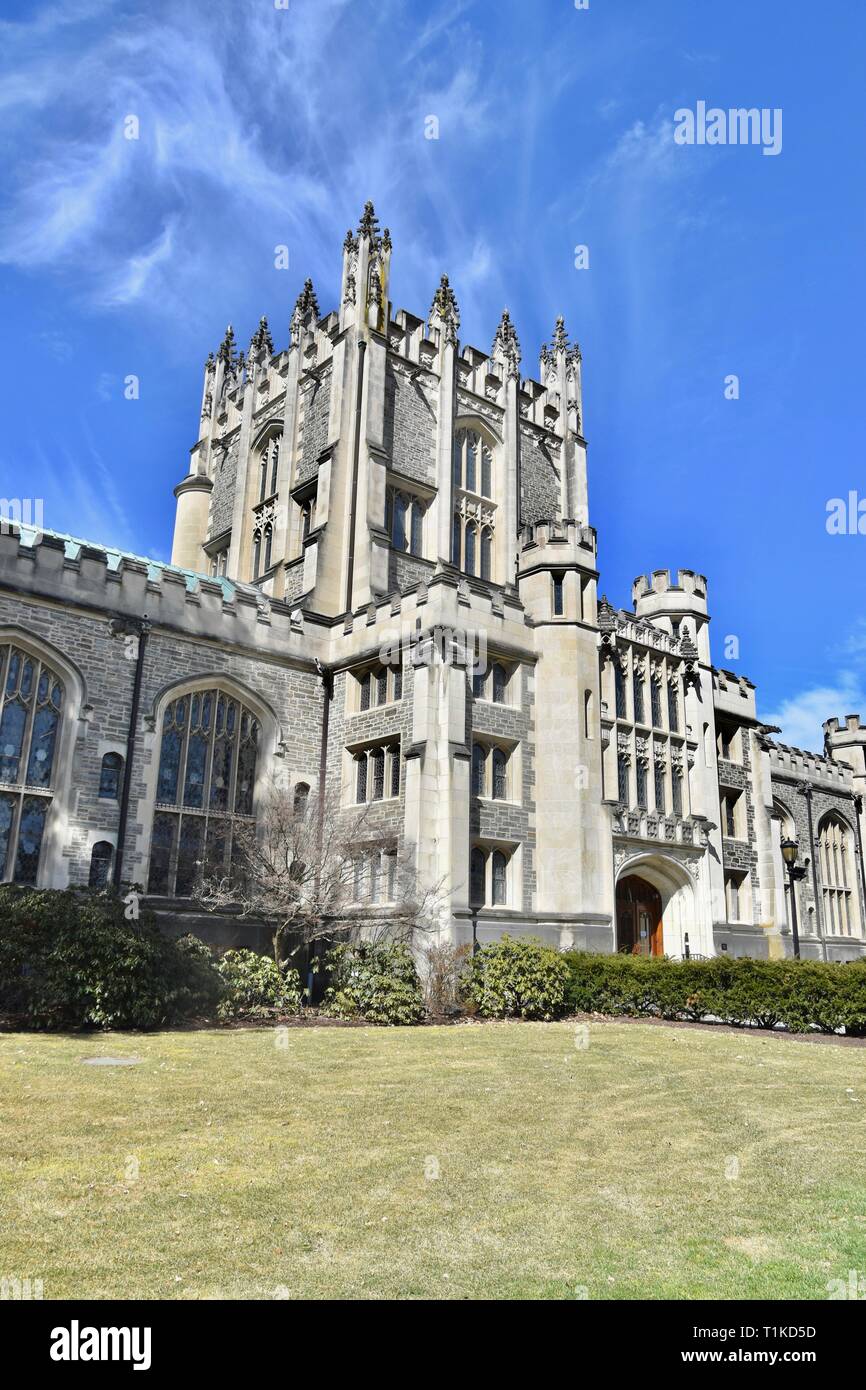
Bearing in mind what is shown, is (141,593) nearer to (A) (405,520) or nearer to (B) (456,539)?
(A) (405,520)

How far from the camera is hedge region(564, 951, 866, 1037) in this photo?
1798cm

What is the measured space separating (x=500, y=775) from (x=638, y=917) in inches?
262

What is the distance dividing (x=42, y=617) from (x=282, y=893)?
315 inches

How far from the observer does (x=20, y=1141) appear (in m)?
7.87

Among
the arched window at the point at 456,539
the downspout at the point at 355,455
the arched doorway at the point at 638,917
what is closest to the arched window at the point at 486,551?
the arched window at the point at 456,539

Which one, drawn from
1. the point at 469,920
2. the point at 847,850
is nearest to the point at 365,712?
the point at 469,920

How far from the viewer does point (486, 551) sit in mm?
35000

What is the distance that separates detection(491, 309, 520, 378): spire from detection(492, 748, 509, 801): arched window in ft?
61.7

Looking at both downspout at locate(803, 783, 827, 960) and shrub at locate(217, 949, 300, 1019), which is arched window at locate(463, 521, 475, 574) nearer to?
downspout at locate(803, 783, 827, 960)

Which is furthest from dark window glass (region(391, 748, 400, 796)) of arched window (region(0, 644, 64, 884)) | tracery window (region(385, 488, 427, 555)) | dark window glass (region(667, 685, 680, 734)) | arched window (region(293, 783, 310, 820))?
tracery window (region(385, 488, 427, 555))

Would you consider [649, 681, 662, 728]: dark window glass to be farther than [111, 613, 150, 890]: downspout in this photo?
Yes

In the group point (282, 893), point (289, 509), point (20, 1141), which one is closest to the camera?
point (20, 1141)
